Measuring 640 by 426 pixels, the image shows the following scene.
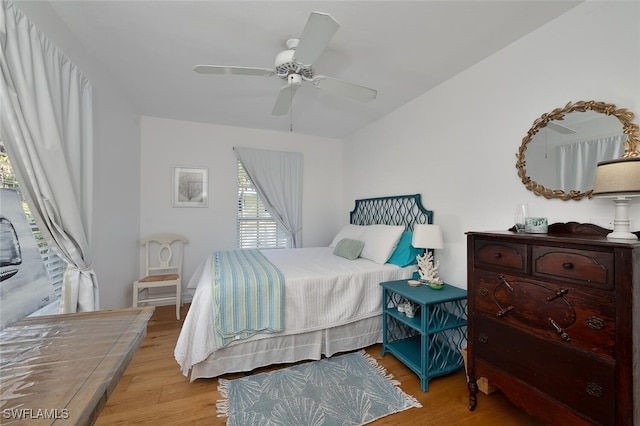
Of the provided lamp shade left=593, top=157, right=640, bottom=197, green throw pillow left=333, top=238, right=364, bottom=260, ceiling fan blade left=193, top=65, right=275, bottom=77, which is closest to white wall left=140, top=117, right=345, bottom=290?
green throw pillow left=333, top=238, right=364, bottom=260

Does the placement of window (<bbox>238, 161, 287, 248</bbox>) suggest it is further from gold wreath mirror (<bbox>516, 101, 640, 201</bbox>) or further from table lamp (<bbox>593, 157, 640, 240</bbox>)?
table lamp (<bbox>593, 157, 640, 240</bbox>)

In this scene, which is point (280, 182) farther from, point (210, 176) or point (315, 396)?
point (315, 396)

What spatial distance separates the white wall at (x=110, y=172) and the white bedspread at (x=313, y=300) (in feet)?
3.20

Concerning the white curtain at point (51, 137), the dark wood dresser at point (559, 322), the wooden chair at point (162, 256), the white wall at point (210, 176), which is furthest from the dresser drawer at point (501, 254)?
the wooden chair at point (162, 256)

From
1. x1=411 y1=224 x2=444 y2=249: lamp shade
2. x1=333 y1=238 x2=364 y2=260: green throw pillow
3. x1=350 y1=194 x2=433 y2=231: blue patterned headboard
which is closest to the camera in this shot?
x1=411 y1=224 x2=444 y2=249: lamp shade

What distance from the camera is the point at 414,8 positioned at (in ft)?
5.14

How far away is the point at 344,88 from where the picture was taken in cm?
193

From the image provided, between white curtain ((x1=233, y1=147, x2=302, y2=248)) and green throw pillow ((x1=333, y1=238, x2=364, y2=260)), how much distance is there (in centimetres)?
126

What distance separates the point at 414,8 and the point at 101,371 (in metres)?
2.27

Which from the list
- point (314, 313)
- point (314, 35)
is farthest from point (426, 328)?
point (314, 35)

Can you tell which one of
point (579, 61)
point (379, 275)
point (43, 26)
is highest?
point (43, 26)

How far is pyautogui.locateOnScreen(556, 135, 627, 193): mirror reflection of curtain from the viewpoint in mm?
1422

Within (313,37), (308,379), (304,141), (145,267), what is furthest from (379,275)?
(145,267)

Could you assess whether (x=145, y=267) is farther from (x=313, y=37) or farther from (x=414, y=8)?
(x=414, y=8)
